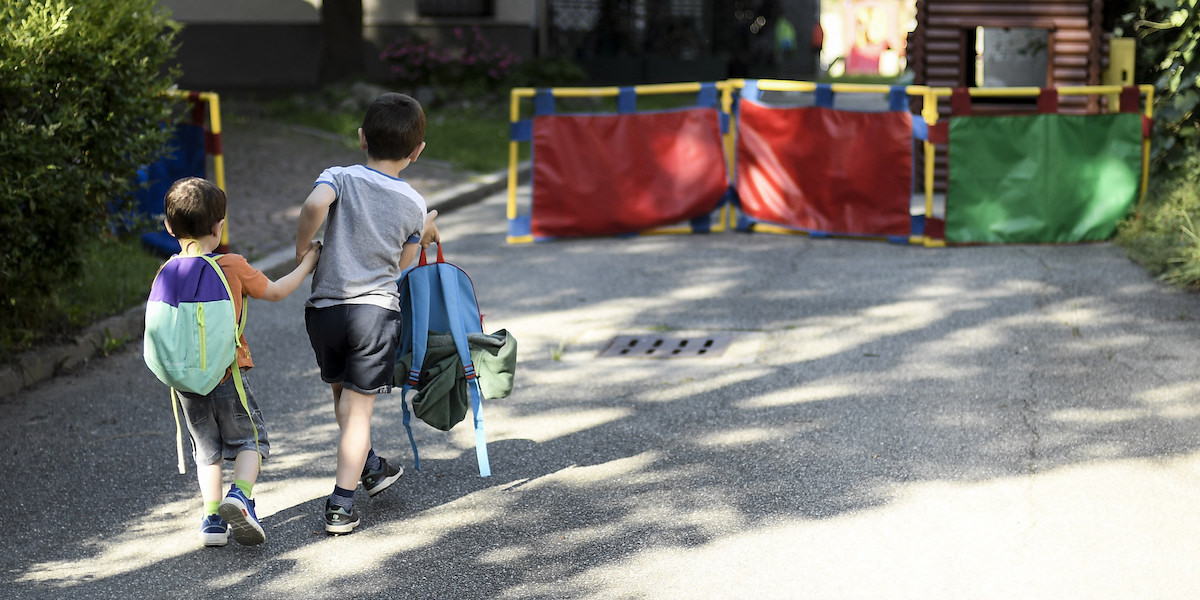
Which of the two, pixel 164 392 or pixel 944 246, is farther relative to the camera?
pixel 944 246

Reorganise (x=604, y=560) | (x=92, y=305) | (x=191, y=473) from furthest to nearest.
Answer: (x=92, y=305) → (x=191, y=473) → (x=604, y=560)

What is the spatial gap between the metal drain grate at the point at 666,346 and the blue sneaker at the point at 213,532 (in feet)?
9.32

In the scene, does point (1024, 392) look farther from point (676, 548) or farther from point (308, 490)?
point (308, 490)

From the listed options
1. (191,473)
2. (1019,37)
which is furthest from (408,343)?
(1019,37)

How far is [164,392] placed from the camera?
620cm

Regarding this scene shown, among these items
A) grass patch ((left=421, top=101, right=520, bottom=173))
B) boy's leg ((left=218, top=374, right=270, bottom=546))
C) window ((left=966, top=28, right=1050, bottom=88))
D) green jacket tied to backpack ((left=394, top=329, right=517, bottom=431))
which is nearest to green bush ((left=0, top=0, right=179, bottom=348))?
boy's leg ((left=218, top=374, right=270, bottom=546))

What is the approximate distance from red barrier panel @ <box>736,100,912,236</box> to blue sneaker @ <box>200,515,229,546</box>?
650 centimetres

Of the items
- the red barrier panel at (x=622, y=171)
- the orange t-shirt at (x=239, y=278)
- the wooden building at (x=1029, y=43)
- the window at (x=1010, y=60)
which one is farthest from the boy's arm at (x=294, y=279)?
the window at (x=1010, y=60)

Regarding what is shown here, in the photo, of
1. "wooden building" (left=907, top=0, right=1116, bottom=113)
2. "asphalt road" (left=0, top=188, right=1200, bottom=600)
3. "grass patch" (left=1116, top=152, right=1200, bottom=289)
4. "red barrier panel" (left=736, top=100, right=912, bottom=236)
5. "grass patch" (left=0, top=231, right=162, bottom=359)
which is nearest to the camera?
"asphalt road" (left=0, top=188, right=1200, bottom=600)

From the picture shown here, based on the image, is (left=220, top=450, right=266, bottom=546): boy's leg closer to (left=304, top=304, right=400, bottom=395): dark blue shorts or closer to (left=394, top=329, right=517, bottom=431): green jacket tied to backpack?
(left=304, top=304, right=400, bottom=395): dark blue shorts

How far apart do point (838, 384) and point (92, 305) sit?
168 inches

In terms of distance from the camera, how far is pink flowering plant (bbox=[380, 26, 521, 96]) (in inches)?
821

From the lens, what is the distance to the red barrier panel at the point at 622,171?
998 cm

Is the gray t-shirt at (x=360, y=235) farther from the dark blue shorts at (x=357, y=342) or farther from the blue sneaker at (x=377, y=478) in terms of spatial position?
the blue sneaker at (x=377, y=478)
